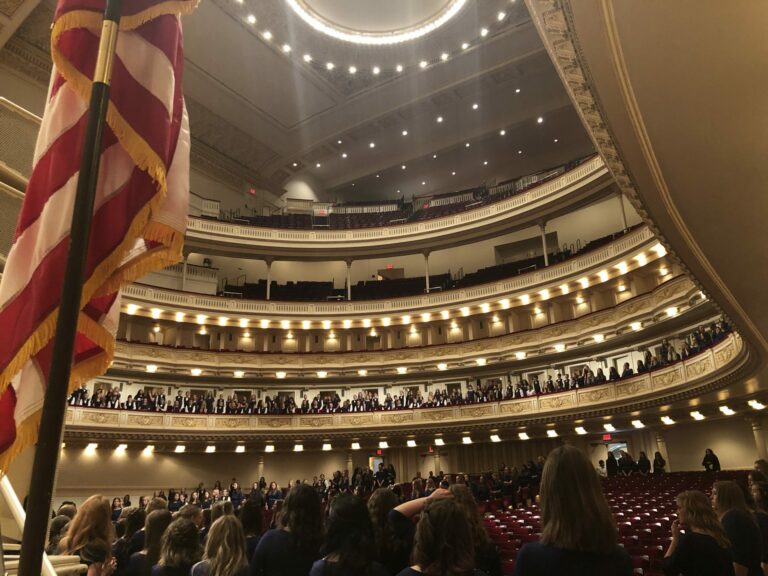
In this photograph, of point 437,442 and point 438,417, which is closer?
point 438,417

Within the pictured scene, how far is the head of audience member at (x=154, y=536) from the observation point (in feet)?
11.1

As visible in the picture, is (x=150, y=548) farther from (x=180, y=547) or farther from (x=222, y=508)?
(x=222, y=508)

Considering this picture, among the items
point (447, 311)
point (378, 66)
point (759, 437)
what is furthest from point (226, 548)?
point (378, 66)

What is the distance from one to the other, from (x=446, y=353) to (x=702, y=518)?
2342cm

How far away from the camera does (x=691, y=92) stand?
5.85m

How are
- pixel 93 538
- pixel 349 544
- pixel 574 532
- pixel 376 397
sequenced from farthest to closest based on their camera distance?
pixel 376 397
pixel 93 538
pixel 349 544
pixel 574 532

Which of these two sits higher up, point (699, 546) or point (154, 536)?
point (154, 536)

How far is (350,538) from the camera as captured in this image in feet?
7.40

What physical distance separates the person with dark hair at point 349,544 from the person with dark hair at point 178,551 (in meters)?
1.22

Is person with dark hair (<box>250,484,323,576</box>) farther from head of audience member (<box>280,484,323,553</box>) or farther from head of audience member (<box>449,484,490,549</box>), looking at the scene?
head of audience member (<box>449,484,490,549</box>)

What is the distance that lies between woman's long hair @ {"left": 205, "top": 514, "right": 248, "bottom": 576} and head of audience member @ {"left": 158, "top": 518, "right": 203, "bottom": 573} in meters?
0.13

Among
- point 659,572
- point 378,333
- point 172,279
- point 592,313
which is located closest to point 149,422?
point 172,279

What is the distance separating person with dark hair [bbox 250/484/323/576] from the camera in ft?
8.66

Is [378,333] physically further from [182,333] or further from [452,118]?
[452,118]
